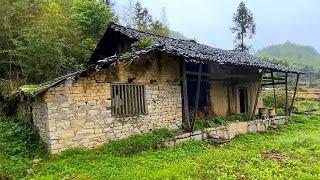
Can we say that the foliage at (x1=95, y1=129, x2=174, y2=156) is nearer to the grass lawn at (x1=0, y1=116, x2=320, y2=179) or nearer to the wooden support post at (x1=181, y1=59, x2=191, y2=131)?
the grass lawn at (x1=0, y1=116, x2=320, y2=179)

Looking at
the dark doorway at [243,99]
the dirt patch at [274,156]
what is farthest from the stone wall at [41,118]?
the dark doorway at [243,99]

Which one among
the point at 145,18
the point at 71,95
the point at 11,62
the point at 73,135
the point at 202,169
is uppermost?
the point at 145,18

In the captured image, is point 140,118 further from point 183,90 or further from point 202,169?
point 202,169

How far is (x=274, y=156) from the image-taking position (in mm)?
10812

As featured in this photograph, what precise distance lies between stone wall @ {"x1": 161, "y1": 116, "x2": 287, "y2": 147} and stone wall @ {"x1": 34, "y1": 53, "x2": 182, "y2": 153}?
2.79 ft

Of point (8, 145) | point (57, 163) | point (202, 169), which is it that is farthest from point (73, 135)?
point (202, 169)

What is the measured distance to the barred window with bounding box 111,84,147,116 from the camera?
11.9m

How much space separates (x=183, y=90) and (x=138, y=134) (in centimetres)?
252

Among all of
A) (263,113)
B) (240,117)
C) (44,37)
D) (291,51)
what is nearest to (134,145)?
(240,117)

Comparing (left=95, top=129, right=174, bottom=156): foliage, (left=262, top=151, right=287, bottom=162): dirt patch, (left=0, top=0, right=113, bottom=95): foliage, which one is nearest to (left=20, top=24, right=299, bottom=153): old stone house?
(left=95, top=129, right=174, bottom=156): foliage

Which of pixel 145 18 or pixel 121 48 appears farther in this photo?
pixel 145 18

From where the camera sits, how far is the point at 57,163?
32.0 feet

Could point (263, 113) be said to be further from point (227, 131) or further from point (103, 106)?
point (103, 106)

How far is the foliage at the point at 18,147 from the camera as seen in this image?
954 centimetres
